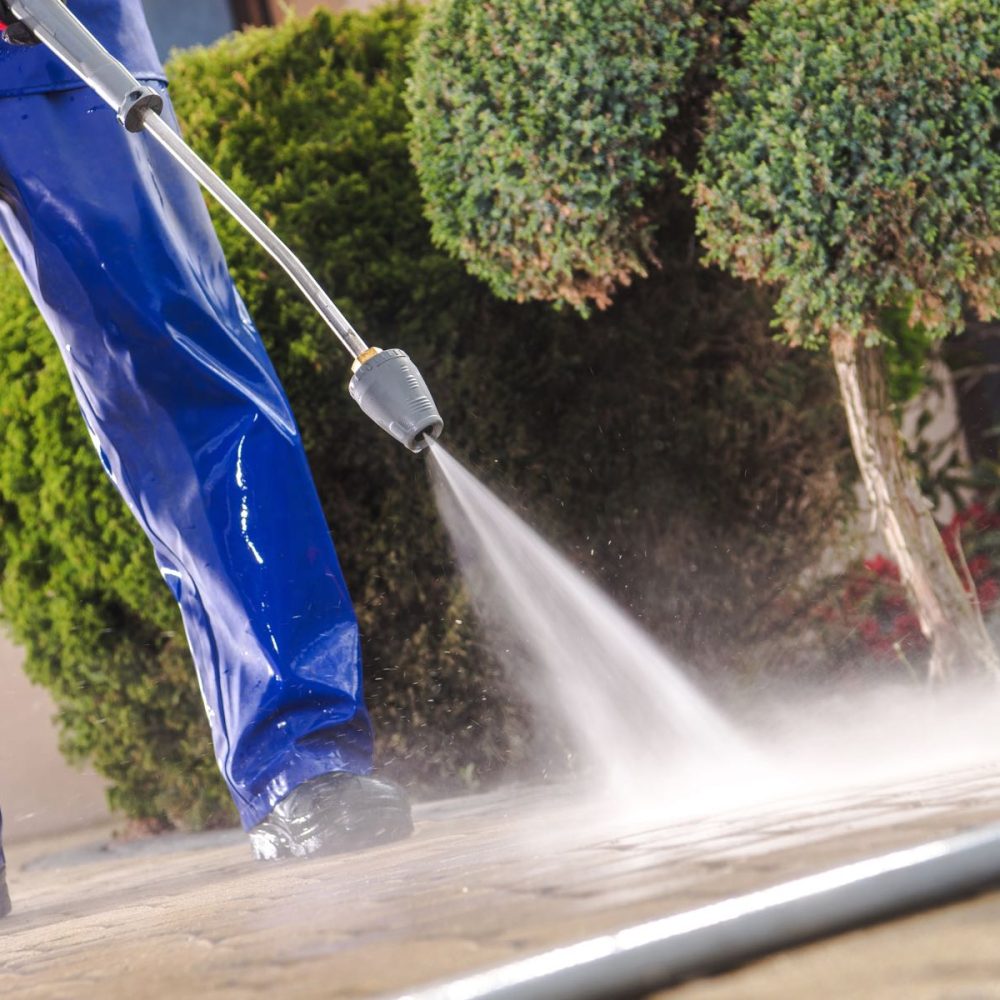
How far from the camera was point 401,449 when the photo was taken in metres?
3.30

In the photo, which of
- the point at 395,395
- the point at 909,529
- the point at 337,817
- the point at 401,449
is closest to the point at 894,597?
the point at 909,529

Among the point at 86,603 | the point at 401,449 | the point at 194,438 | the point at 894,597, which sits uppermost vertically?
the point at 194,438

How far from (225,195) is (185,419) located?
1.61 ft

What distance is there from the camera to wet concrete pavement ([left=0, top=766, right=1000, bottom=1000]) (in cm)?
96

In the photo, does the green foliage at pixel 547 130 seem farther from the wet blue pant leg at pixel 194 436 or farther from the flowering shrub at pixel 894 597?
the flowering shrub at pixel 894 597

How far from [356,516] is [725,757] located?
1.03 m

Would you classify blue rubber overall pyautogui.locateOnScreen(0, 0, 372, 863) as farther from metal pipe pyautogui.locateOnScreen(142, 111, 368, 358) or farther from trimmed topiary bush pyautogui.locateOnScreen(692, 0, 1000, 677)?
trimmed topiary bush pyautogui.locateOnScreen(692, 0, 1000, 677)

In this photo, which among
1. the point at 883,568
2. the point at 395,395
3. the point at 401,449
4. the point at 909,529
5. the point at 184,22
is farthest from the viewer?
the point at 184,22

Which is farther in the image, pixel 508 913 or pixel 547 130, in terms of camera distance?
pixel 547 130

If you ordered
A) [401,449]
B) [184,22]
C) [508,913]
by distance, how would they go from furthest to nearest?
[184,22]
[401,449]
[508,913]

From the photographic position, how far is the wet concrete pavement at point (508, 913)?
965 millimetres

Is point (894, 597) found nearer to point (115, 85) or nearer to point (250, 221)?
point (250, 221)

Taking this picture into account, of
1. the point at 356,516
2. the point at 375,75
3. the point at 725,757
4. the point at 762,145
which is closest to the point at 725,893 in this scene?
the point at 725,757

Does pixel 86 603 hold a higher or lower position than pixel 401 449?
lower
